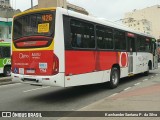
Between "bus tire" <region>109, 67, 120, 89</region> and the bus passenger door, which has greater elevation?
the bus passenger door

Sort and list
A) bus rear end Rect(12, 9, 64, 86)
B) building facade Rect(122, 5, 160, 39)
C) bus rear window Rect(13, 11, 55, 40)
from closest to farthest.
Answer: bus rear end Rect(12, 9, 64, 86)
bus rear window Rect(13, 11, 55, 40)
building facade Rect(122, 5, 160, 39)

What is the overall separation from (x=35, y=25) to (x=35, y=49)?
842 millimetres

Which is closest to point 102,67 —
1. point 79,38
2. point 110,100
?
point 79,38

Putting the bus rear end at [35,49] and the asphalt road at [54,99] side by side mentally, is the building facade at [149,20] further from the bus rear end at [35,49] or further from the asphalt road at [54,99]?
the bus rear end at [35,49]

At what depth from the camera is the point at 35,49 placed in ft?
34.1

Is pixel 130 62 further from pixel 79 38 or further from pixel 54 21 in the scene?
pixel 54 21

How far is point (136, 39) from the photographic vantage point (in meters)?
17.6

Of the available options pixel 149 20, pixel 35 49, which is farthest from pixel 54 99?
pixel 149 20

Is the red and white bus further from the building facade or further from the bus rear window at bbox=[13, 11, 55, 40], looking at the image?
the building facade

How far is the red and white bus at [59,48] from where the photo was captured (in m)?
10.0

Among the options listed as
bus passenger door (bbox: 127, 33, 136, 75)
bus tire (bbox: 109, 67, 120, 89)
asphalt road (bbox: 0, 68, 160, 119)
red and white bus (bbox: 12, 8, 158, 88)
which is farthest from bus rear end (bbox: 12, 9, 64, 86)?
bus passenger door (bbox: 127, 33, 136, 75)

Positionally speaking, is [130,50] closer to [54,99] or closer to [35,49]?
[54,99]

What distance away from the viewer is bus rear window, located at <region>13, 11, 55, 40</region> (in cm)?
1017

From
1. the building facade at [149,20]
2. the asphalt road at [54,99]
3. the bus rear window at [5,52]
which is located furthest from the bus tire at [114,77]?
the building facade at [149,20]
